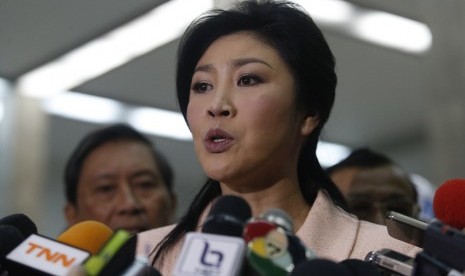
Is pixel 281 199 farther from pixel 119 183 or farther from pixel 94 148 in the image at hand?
pixel 94 148

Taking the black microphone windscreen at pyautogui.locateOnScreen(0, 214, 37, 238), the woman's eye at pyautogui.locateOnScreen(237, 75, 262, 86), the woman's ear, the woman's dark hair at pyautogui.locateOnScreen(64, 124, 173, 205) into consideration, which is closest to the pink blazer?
the woman's ear

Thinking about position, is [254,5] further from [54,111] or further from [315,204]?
[54,111]

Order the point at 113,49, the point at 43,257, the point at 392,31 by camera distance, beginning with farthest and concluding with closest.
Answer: the point at 392,31
the point at 113,49
the point at 43,257

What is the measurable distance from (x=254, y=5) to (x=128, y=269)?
2.62 feet

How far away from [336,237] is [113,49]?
4.46m

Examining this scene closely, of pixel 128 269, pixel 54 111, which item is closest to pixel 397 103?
pixel 54 111

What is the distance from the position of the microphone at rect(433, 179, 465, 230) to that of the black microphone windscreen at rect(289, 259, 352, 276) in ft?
1.07

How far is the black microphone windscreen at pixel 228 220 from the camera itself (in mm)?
1061

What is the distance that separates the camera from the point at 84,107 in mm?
7582

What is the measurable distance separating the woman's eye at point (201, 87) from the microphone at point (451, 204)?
474 millimetres

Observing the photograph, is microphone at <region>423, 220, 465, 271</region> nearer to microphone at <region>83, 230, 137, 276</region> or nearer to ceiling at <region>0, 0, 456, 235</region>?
microphone at <region>83, 230, 137, 276</region>

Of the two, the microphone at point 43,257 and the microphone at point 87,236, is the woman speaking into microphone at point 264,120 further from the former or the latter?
the microphone at point 43,257

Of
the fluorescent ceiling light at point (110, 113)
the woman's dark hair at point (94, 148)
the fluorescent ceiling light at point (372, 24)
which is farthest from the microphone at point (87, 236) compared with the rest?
the fluorescent ceiling light at point (110, 113)

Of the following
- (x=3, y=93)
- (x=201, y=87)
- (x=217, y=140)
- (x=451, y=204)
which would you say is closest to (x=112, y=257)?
(x=451, y=204)
